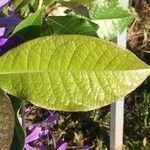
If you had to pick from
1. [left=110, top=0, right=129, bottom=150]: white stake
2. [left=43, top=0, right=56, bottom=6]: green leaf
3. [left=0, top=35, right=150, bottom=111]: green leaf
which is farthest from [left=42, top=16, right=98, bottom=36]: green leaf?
[left=110, top=0, right=129, bottom=150]: white stake

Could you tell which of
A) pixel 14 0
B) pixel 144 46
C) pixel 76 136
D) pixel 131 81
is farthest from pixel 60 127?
pixel 131 81

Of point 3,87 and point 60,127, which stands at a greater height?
point 3,87

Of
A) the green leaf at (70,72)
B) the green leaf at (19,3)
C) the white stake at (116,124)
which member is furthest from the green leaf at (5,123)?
the white stake at (116,124)

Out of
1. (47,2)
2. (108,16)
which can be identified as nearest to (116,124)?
(108,16)

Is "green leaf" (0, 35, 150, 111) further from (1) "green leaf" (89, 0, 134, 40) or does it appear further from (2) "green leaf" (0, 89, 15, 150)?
(1) "green leaf" (89, 0, 134, 40)

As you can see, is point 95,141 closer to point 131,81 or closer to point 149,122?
point 149,122

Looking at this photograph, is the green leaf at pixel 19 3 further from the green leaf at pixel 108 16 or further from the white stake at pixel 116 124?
the white stake at pixel 116 124

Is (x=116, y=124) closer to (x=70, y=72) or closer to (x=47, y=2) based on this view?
(x=47, y=2)
